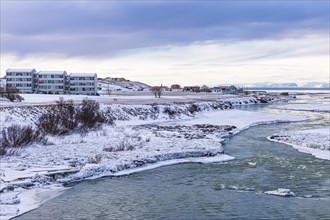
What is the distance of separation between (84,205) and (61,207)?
3.22 feet

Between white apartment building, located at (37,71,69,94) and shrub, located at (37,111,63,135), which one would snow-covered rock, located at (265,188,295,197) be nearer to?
shrub, located at (37,111,63,135)

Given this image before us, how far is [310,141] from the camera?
114 ft

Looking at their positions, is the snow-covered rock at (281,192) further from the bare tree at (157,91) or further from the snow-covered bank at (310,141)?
the bare tree at (157,91)

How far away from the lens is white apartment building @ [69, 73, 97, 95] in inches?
4515

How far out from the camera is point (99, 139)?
36500mm

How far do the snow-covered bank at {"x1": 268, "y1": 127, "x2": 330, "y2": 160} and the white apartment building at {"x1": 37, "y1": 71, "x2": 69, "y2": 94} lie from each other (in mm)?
84318

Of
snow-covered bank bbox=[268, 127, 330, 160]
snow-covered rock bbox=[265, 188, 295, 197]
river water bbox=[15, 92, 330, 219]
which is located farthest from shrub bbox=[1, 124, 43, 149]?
snow-covered bank bbox=[268, 127, 330, 160]

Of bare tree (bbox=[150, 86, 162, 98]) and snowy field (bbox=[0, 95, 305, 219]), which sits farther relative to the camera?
bare tree (bbox=[150, 86, 162, 98])

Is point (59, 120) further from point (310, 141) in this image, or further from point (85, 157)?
point (310, 141)

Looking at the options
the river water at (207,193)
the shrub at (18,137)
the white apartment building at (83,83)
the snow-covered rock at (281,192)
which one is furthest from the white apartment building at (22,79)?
the snow-covered rock at (281,192)

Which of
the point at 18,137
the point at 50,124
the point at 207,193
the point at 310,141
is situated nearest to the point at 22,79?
the point at 50,124

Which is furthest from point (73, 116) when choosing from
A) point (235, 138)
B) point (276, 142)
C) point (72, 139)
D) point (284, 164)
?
point (284, 164)

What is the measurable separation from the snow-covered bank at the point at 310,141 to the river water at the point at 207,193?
10.6 feet

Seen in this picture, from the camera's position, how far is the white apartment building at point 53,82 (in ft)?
371
